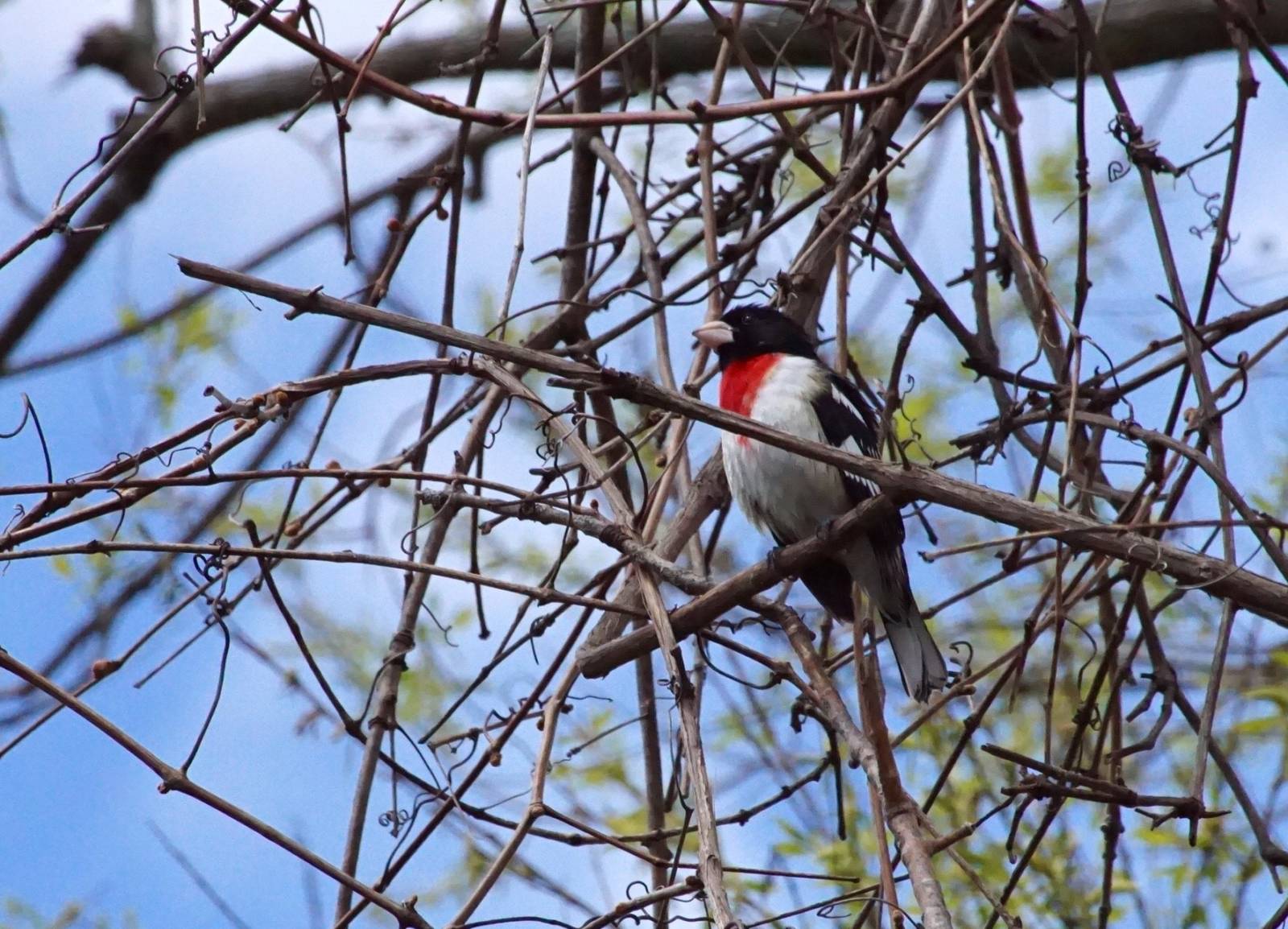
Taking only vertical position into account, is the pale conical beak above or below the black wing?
below

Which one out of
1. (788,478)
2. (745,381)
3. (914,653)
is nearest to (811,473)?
(788,478)

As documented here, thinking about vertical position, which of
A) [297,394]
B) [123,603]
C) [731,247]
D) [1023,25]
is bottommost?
[297,394]

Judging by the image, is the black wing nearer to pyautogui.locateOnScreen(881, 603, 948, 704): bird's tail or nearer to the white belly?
the white belly

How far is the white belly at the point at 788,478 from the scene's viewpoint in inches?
153

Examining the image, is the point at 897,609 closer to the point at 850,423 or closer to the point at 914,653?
the point at 914,653

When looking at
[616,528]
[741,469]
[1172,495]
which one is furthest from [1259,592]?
[741,469]

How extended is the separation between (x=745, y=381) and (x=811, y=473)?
39 cm

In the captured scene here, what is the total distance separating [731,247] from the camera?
3.55 m

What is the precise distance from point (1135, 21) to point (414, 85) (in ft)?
8.29

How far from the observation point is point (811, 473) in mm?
4043

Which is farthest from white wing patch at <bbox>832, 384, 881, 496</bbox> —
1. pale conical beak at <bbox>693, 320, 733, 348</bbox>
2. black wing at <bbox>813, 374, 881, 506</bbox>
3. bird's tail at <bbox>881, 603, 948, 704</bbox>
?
pale conical beak at <bbox>693, 320, 733, 348</bbox>

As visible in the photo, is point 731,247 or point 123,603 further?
point 123,603

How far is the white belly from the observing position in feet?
12.8

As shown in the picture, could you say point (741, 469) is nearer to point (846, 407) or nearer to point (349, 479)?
point (846, 407)
